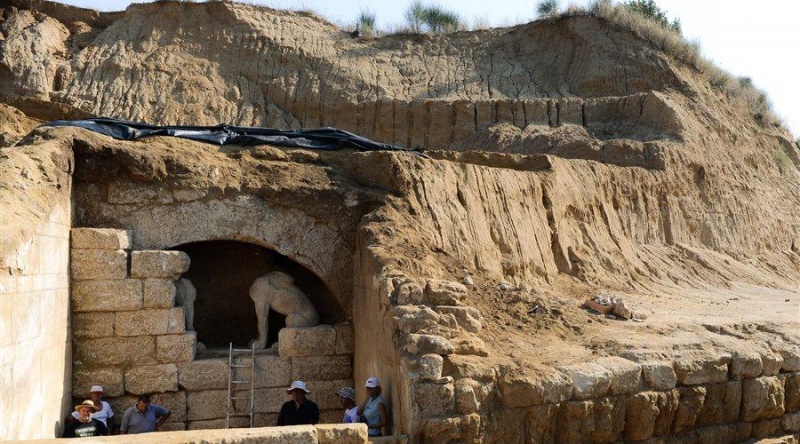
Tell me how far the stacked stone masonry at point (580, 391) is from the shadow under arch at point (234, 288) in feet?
8.48

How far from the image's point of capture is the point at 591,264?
Answer: 9906 millimetres

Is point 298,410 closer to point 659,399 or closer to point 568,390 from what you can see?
point 568,390

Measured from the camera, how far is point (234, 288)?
30.1 feet

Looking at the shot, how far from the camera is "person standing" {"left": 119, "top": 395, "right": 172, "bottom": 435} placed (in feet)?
23.3

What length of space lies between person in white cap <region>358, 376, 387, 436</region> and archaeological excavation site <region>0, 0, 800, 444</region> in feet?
0.73

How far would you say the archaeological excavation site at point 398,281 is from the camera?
20.2 ft

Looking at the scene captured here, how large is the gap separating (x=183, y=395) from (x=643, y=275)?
6346mm

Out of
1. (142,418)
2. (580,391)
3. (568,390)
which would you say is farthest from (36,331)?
(580,391)

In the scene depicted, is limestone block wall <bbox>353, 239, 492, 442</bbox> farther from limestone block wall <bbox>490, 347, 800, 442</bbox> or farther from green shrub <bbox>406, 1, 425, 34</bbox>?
green shrub <bbox>406, 1, 425, 34</bbox>

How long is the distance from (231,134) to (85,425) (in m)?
3.71

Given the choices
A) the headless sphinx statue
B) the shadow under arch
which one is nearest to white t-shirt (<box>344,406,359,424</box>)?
the headless sphinx statue

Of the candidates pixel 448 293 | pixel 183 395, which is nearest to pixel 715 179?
pixel 448 293

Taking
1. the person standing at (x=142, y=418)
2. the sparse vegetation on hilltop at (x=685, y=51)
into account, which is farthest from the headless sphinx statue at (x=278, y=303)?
the sparse vegetation on hilltop at (x=685, y=51)

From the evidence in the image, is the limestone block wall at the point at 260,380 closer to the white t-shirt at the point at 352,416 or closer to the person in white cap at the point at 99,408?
the person in white cap at the point at 99,408
